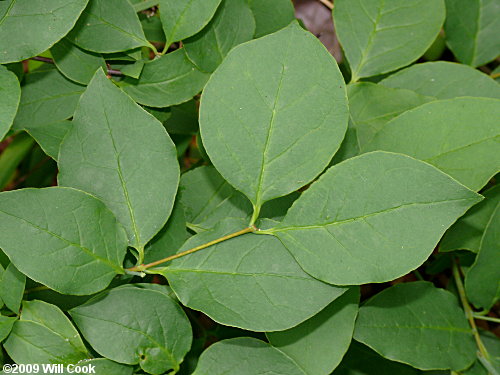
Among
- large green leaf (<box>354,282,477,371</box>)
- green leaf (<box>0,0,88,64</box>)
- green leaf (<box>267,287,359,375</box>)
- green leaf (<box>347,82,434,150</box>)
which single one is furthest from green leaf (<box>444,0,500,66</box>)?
green leaf (<box>0,0,88,64</box>)

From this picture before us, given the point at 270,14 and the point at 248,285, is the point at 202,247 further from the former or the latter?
the point at 270,14

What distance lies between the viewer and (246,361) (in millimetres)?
777

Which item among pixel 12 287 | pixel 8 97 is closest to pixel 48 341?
pixel 12 287

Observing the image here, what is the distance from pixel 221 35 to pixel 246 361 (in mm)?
491

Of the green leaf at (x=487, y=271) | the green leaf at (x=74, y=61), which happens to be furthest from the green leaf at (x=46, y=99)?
the green leaf at (x=487, y=271)

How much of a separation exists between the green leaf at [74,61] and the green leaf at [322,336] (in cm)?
49

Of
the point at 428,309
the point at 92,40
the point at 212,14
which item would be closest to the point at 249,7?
the point at 212,14

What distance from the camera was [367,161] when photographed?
70cm

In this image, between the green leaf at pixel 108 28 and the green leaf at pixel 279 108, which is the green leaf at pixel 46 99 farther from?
the green leaf at pixel 279 108

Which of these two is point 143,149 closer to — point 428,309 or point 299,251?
point 299,251

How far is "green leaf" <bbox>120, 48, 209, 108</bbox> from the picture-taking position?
91 centimetres

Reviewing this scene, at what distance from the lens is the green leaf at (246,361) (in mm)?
769

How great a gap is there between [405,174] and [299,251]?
0.16 m

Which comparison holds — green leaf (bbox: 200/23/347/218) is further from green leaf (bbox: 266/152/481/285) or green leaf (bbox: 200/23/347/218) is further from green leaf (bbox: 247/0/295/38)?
green leaf (bbox: 247/0/295/38)
